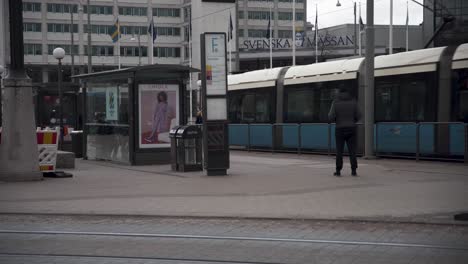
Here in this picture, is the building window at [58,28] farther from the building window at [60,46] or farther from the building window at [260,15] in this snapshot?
the building window at [260,15]

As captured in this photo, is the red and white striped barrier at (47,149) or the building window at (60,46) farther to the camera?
the building window at (60,46)

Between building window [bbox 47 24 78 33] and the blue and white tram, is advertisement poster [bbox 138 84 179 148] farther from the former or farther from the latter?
building window [bbox 47 24 78 33]

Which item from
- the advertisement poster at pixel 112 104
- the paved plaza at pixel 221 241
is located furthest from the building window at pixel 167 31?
the paved plaza at pixel 221 241

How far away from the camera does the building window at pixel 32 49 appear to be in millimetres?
76887

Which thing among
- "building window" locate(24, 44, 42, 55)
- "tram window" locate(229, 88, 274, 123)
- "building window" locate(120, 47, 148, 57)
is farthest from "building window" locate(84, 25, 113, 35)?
"tram window" locate(229, 88, 274, 123)

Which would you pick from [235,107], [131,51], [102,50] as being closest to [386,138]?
[235,107]

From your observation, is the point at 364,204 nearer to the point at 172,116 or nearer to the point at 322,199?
the point at 322,199

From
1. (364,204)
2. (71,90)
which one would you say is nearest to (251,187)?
(364,204)

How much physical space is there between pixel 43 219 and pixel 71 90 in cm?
2159

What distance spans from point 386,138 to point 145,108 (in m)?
7.32

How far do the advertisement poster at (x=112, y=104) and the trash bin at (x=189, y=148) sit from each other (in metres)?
3.45

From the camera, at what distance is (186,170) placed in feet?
52.1

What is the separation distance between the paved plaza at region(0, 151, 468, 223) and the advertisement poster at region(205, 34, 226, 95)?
207 cm

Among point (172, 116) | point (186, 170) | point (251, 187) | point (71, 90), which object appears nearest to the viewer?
point (251, 187)
